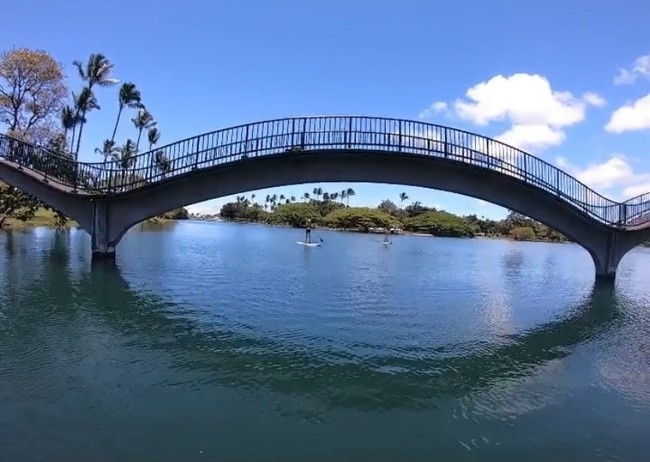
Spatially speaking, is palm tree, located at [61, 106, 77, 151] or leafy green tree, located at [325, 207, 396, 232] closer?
palm tree, located at [61, 106, 77, 151]

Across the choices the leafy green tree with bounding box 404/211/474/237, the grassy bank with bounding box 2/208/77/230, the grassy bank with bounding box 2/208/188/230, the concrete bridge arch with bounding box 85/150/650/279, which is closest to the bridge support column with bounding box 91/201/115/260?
the concrete bridge arch with bounding box 85/150/650/279

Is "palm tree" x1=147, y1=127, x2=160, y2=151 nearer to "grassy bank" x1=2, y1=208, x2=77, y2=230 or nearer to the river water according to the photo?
"grassy bank" x1=2, y1=208, x2=77, y2=230

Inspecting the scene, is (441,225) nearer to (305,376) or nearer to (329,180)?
(329,180)

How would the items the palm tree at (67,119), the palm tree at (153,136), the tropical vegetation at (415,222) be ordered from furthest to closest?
the tropical vegetation at (415,222), the palm tree at (153,136), the palm tree at (67,119)

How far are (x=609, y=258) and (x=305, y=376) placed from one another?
93.0ft

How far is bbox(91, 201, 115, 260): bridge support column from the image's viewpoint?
25.5 m

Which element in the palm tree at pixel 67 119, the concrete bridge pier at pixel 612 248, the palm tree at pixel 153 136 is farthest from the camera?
the palm tree at pixel 153 136

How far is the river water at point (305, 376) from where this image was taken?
7344 mm

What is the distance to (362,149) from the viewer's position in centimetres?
2262

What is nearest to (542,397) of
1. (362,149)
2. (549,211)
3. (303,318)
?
(303,318)

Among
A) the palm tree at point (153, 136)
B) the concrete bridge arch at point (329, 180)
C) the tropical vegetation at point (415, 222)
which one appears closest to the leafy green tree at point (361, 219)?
the tropical vegetation at point (415, 222)

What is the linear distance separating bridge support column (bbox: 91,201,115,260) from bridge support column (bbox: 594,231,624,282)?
30.2 meters

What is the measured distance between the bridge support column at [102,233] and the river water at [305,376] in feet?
15.0

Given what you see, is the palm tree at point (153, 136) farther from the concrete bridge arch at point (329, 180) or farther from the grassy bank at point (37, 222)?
the concrete bridge arch at point (329, 180)
